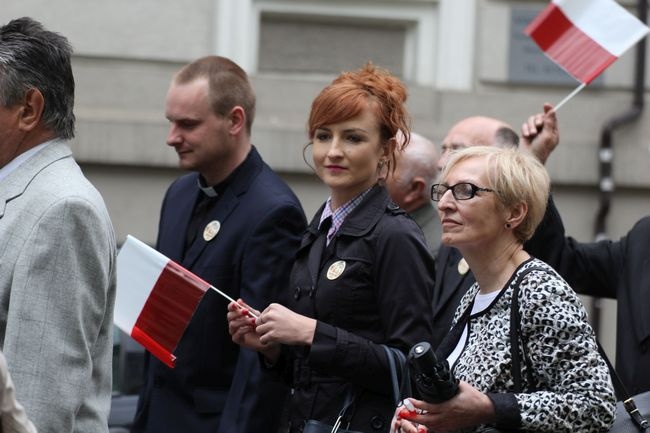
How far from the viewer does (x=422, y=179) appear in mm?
6039

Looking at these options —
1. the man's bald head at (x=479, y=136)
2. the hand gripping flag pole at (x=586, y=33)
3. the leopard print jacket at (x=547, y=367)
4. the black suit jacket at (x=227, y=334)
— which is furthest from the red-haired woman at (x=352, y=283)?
the hand gripping flag pole at (x=586, y=33)

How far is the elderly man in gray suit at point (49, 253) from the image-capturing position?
3641 mm

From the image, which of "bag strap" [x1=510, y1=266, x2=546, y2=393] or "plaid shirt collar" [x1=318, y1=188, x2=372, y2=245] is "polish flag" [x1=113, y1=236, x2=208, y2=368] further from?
"bag strap" [x1=510, y1=266, x2=546, y2=393]

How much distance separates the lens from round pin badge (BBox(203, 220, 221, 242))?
16.7ft

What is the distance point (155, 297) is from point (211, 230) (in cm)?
40

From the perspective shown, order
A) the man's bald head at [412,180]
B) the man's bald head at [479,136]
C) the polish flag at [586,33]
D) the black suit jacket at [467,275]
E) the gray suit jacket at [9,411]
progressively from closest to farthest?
the gray suit jacket at [9,411] → the black suit jacket at [467,275] → the man's bald head at [412,180] → the polish flag at [586,33] → the man's bald head at [479,136]

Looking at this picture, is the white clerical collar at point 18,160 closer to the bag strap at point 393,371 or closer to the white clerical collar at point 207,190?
the bag strap at point 393,371

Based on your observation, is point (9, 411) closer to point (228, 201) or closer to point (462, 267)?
point (228, 201)

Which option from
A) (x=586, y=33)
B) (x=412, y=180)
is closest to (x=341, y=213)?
(x=412, y=180)

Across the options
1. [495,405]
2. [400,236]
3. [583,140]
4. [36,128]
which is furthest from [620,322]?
[583,140]

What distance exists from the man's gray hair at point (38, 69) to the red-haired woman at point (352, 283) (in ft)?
2.78

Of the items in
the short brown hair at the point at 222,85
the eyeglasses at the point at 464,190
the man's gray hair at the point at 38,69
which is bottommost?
the eyeglasses at the point at 464,190

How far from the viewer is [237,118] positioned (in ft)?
17.6

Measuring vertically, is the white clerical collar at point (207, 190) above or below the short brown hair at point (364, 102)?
below
